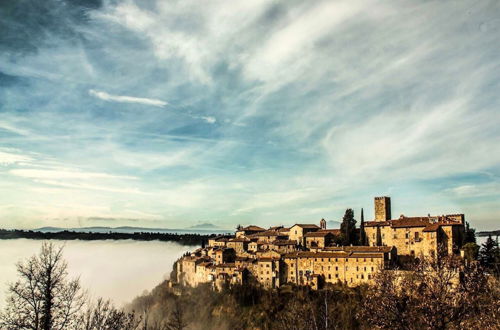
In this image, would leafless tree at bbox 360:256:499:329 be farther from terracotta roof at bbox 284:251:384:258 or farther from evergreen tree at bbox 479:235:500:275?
terracotta roof at bbox 284:251:384:258

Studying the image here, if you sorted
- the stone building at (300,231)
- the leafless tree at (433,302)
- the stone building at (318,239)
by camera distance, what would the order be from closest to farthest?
1. the leafless tree at (433,302)
2. the stone building at (318,239)
3. the stone building at (300,231)

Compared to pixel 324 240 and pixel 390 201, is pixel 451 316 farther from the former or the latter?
pixel 390 201

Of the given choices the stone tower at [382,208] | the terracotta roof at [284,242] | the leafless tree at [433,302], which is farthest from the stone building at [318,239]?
the leafless tree at [433,302]

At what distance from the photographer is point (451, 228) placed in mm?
67625

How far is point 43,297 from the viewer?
1731 centimetres

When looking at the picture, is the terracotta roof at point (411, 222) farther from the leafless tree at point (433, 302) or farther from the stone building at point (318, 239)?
the leafless tree at point (433, 302)

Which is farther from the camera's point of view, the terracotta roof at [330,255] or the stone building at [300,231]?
the stone building at [300,231]

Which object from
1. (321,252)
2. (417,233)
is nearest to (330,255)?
(321,252)

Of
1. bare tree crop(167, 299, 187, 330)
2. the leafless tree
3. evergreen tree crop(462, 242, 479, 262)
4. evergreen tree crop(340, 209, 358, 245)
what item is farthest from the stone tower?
the leafless tree

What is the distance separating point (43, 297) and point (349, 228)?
7128cm

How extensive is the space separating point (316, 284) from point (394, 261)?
15.4m

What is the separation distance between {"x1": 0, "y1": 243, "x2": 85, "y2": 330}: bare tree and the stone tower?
253ft

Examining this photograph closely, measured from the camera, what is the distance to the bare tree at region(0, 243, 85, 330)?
16625 mm

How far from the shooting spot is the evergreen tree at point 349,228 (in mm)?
80575
